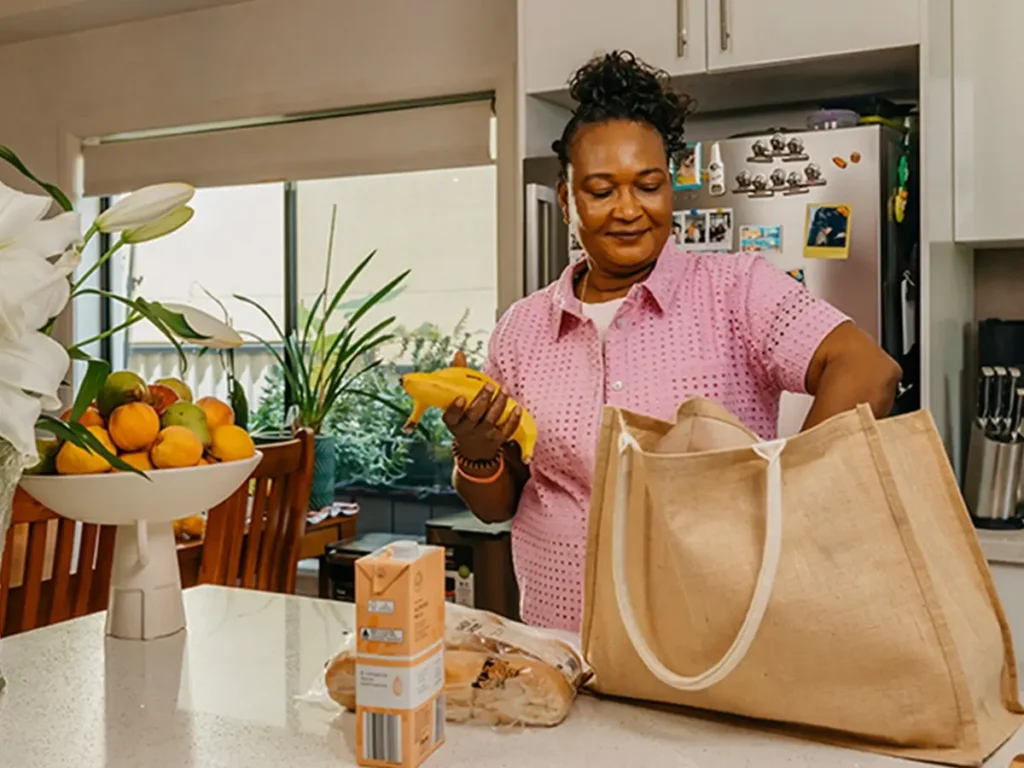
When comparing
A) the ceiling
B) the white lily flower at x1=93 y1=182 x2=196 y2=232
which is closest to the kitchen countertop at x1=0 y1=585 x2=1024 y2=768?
the white lily flower at x1=93 y1=182 x2=196 y2=232

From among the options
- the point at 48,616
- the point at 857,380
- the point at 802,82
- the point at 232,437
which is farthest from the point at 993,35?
the point at 48,616

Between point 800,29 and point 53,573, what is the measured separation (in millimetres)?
1774

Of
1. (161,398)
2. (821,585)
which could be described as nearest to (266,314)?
(161,398)

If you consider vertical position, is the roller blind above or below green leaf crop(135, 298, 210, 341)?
above

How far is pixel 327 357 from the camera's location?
3.38 m

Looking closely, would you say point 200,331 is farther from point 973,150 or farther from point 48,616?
point 973,150

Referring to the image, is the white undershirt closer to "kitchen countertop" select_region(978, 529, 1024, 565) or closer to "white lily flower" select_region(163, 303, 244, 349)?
"white lily flower" select_region(163, 303, 244, 349)

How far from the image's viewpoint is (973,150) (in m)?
2.22

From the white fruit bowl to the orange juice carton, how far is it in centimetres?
38

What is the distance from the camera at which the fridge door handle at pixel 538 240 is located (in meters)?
2.41

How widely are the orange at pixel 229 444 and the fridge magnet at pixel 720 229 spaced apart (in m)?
Answer: 1.30

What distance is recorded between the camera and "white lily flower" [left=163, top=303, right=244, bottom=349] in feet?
3.13

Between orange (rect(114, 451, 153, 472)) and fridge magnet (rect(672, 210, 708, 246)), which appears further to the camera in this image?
fridge magnet (rect(672, 210, 708, 246))

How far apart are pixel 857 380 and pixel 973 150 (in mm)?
1207
